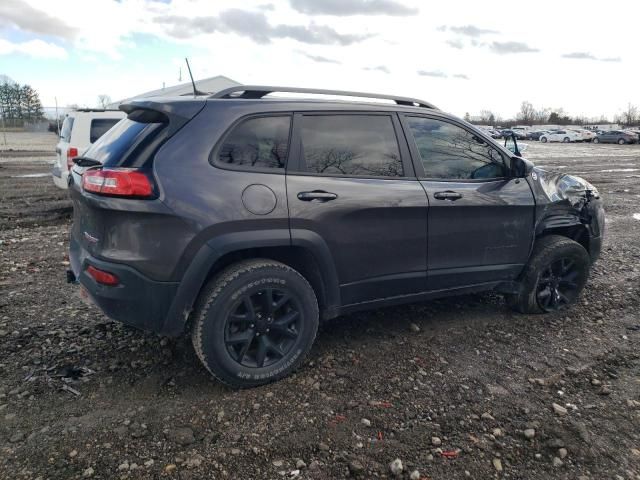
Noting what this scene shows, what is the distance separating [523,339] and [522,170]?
4.51 feet

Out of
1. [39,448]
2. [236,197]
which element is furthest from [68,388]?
[236,197]

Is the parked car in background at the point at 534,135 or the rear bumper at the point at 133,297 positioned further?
the parked car in background at the point at 534,135

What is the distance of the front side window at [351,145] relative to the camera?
3377 mm

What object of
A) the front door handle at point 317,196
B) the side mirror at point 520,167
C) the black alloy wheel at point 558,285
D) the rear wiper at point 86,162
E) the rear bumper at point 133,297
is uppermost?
the rear wiper at point 86,162

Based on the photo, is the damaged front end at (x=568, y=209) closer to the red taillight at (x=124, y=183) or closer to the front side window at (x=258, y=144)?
the front side window at (x=258, y=144)

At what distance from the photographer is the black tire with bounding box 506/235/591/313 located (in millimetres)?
4355

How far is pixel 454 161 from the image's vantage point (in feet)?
13.1

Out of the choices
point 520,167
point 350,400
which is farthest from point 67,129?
point 350,400

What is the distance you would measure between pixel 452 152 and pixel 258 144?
1630 millimetres

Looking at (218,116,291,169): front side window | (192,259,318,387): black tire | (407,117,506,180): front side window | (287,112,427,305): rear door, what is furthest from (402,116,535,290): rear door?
(192,259,318,387): black tire

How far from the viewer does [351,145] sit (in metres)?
3.53

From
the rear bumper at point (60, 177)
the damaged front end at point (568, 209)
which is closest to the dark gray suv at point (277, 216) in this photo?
the damaged front end at point (568, 209)

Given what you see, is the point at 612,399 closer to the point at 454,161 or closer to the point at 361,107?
the point at 454,161

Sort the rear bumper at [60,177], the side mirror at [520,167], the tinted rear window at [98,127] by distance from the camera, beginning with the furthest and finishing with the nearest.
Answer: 1. the tinted rear window at [98,127]
2. the rear bumper at [60,177]
3. the side mirror at [520,167]
